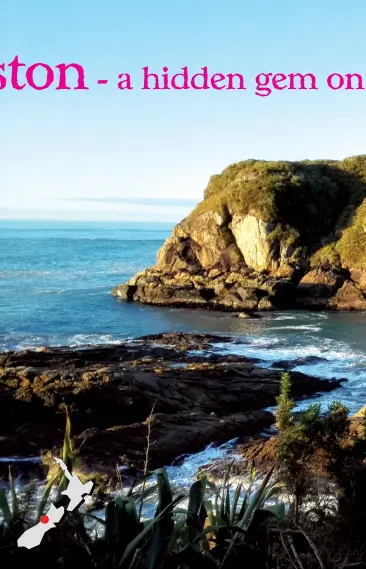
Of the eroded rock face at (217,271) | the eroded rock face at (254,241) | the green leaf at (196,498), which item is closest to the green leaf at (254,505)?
the green leaf at (196,498)

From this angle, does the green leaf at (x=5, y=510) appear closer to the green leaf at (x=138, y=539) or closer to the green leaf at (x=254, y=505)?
the green leaf at (x=138, y=539)

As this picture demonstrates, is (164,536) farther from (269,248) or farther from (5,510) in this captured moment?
(269,248)

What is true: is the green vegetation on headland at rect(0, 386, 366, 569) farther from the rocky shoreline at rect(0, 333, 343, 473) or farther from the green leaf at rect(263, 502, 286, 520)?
the rocky shoreline at rect(0, 333, 343, 473)

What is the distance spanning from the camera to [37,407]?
22.0 metres

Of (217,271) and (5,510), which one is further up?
(5,510)

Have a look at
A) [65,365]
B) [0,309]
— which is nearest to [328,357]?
[65,365]

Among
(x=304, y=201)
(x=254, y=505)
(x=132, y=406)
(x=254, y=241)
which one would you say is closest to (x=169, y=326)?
(x=254, y=241)

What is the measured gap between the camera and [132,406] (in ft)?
74.8

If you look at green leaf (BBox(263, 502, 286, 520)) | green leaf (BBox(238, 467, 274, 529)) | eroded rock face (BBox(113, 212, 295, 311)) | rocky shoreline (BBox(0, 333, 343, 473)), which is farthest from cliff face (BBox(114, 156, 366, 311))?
green leaf (BBox(238, 467, 274, 529))

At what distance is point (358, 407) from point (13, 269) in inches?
3020

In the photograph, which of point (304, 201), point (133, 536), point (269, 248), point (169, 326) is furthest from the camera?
point (304, 201)

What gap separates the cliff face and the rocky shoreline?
25934mm

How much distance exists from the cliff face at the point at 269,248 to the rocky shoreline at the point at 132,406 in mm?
25934

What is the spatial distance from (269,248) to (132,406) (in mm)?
41280
